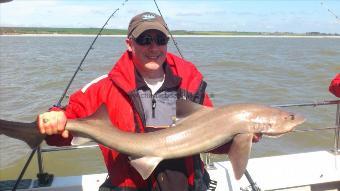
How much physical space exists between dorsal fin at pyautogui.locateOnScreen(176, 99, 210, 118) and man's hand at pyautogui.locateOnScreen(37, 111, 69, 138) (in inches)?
31.8

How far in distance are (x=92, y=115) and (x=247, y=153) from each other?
111 centimetres

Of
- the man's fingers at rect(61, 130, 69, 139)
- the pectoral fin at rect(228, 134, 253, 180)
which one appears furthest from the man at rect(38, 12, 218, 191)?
the pectoral fin at rect(228, 134, 253, 180)

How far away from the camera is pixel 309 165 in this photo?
4.50 m

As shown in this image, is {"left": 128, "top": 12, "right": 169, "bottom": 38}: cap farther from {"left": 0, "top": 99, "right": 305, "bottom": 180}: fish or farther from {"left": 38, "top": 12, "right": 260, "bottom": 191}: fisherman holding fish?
{"left": 0, "top": 99, "right": 305, "bottom": 180}: fish

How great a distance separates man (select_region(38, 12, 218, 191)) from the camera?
116 inches

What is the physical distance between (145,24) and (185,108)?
0.73 m

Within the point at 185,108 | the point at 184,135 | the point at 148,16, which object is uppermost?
the point at 148,16

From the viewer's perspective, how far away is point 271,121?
2.84 metres

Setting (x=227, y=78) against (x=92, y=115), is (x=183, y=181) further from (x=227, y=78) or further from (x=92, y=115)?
(x=227, y=78)

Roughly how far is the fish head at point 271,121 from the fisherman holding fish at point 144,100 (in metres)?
0.31

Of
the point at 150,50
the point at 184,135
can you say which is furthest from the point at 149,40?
the point at 184,135

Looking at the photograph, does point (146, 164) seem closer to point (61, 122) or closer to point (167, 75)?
point (61, 122)

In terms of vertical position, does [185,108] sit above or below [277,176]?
above

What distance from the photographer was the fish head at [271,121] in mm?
2812
